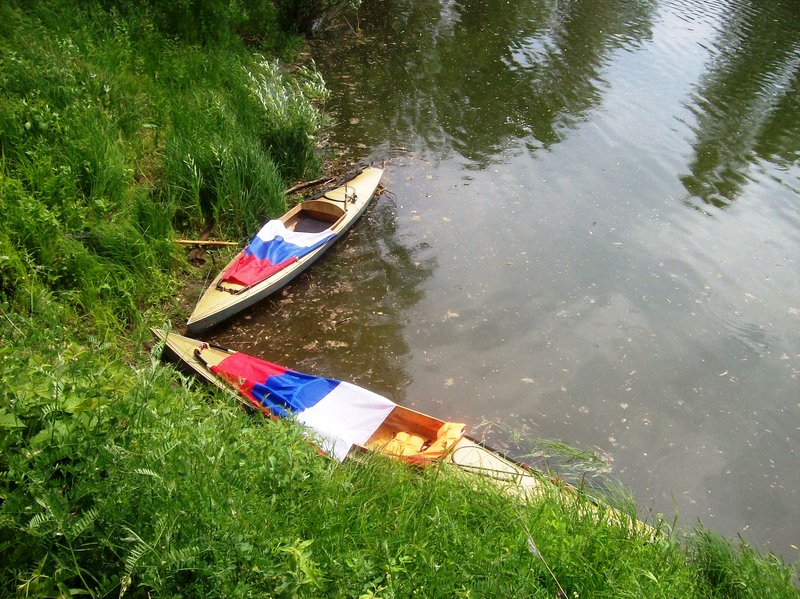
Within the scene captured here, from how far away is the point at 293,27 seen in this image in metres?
13.9

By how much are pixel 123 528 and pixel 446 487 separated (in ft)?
Answer: 7.68

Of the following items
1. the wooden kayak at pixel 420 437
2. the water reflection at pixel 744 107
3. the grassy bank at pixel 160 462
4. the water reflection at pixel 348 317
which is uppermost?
the grassy bank at pixel 160 462

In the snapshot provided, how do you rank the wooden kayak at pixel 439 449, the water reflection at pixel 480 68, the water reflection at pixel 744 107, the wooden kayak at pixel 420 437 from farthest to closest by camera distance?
the water reflection at pixel 480 68
the water reflection at pixel 744 107
the wooden kayak at pixel 420 437
the wooden kayak at pixel 439 449

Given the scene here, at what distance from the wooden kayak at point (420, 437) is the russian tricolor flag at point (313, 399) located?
7 cm

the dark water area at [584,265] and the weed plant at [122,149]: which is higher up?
the weed plant at [122,149]

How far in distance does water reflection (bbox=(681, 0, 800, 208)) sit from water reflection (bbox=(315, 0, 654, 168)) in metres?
2.12

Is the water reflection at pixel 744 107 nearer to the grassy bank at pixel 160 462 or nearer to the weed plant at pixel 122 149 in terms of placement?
the weed plant at pixel 122 149

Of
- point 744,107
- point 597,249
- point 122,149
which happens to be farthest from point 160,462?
point 744,107

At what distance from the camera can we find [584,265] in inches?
331

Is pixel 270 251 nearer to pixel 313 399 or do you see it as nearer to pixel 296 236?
pixel 296 236

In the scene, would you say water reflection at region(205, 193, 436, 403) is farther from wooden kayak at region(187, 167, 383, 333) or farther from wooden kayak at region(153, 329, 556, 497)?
wooden kayak at region(153, 329, 556, 497)

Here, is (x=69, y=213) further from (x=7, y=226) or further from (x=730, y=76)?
(x=730, y=76)

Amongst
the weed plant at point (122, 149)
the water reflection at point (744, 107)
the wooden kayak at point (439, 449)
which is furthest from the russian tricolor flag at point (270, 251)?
the water reflection at point (744, 107)

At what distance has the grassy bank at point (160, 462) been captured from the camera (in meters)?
2.83
